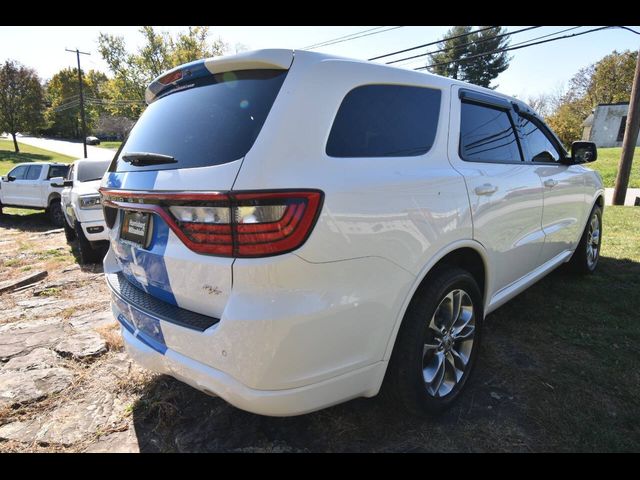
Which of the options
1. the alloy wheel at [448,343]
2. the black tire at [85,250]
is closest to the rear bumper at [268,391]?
the alloy wheel at [448,343]

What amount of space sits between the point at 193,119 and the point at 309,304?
109 centimetres

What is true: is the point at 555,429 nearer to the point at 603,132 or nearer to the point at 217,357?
the point at 217,357

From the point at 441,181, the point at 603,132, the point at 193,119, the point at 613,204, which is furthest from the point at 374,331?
the point at 603,132

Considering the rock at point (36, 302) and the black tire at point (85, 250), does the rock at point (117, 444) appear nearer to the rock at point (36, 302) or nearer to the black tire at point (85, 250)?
the rock at point (36, 302)

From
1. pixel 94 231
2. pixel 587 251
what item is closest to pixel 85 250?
pixel 94 231

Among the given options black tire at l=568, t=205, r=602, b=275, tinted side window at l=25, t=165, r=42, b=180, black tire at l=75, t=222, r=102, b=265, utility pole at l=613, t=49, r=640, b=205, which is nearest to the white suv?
black tire at l=568, t=205, r=602, b=275

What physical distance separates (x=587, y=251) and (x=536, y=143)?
1.83 metres

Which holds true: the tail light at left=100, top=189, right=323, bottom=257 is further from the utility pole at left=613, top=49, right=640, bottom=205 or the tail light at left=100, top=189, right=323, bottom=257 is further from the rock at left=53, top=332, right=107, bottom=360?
the utility pole at left=613, top=49, right=640, bottom=205

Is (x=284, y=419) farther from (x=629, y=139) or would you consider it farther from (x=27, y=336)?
(x=629, y=139)

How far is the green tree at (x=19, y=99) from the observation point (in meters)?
38.0

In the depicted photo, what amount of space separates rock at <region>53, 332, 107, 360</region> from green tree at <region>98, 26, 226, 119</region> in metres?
34.4

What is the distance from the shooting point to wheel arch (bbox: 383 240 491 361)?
1880mm

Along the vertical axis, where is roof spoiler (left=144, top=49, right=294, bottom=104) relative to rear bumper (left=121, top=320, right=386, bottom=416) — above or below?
above

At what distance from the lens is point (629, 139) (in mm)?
9641
